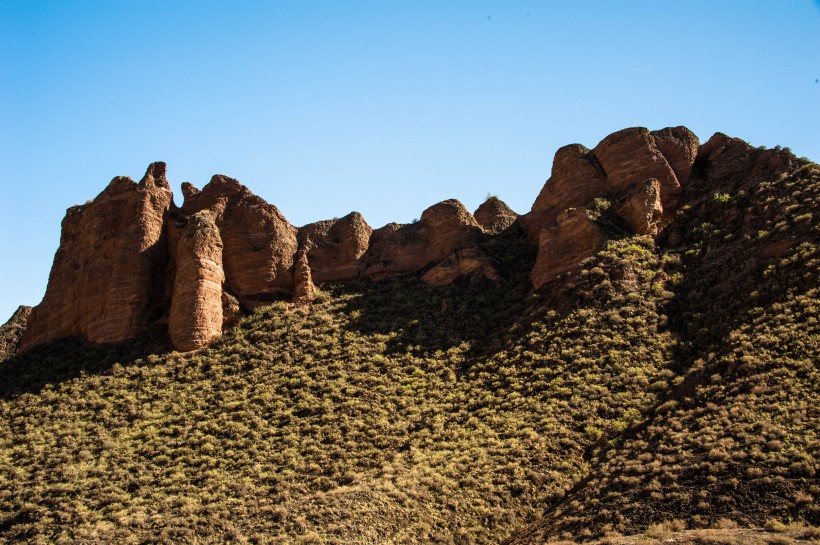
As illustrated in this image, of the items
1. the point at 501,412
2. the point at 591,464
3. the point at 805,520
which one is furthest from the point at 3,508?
the point at 805,520

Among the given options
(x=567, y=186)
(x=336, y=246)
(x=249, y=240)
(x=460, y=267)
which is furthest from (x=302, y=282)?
(x=567, y=186)

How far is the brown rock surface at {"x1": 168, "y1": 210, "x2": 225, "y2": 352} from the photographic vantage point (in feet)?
133

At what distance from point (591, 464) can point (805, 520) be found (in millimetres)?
→ 8035

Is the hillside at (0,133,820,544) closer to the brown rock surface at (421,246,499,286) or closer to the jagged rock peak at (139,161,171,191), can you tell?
the brown rock surface at (421,246,499,286)

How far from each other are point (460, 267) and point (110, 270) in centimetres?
1737

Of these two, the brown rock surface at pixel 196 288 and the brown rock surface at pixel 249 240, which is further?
the brown rock surface at pixel 249 240

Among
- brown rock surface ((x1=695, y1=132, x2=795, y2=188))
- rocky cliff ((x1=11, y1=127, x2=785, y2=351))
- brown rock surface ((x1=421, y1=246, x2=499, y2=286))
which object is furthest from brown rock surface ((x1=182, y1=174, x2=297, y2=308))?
brown rock surface ((x1=695, y1=132, x2=795, y2=188))

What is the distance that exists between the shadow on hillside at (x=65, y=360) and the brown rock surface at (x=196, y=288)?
1.19 meters

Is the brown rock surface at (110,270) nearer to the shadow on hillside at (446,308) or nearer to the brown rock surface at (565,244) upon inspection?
the shadow on hillside at (446,308)

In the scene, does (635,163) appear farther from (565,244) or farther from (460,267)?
(460,267)

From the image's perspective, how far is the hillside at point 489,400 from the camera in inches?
1044

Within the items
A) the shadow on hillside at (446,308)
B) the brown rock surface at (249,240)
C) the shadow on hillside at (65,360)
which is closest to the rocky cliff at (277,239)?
the brown rock surface at (249,240)

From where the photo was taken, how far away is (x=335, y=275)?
47.1 m

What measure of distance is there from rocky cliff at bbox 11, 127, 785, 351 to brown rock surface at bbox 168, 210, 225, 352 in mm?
65
